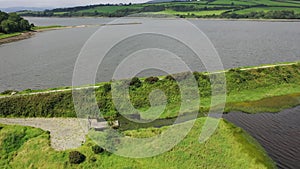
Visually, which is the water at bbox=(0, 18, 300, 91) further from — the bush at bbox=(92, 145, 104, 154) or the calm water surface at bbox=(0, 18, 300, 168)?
the bush at bbox=(92, 145, 104, 154)

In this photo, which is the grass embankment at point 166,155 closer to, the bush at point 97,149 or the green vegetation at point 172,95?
the bush at point 97,149

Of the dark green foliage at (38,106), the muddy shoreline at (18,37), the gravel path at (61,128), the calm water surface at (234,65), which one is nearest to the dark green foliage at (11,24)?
the muddy shoreline at (18,37)

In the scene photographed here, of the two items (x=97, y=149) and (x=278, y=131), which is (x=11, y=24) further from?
(x=278, y=131)

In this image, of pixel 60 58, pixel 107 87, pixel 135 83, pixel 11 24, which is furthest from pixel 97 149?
pixel 11 24

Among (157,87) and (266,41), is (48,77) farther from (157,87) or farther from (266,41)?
(266,41)

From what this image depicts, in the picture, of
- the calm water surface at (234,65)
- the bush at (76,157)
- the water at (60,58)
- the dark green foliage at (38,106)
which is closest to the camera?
the bush at (76,157)

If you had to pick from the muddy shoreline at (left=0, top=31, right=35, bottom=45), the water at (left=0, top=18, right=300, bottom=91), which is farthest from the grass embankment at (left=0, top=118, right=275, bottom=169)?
the muddy shoreline at (left=0, top=31, right=35, bottom=45)
